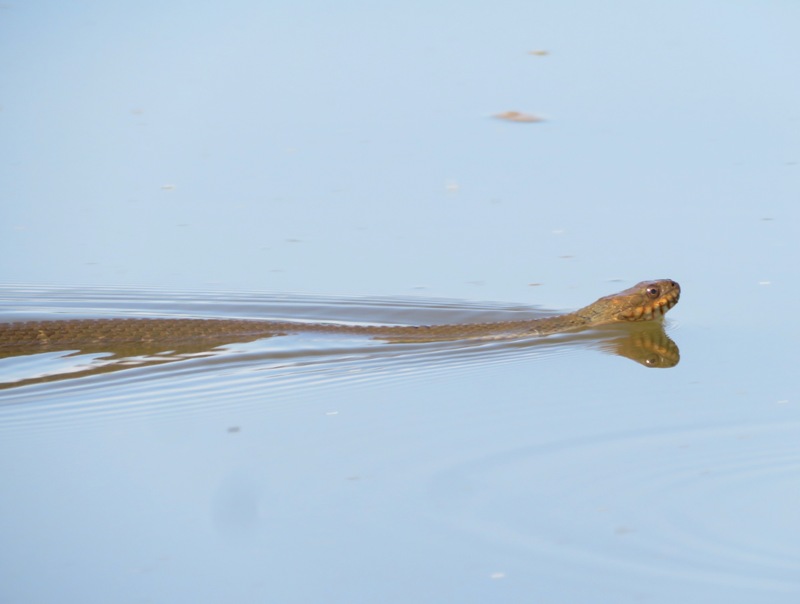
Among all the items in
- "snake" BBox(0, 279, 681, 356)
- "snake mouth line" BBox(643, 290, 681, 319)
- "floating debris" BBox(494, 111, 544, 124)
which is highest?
"floating debris" BBox(494, 111, 544, 124)

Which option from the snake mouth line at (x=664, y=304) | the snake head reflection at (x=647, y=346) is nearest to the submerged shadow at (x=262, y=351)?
the snake head reflection at (x=647, y=346)

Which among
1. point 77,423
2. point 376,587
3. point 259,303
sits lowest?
point 376,587

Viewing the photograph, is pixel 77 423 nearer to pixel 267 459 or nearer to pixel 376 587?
pixel 267 459

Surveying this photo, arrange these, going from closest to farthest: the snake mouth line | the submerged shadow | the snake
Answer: the submerged shadow < the snake < the snake mouth line

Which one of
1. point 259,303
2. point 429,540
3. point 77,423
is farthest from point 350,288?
point 429,540

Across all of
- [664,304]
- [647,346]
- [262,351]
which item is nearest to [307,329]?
[262,351]

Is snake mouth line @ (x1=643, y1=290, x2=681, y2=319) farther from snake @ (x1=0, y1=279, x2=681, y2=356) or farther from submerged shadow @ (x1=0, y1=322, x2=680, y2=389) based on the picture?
submerged shadow @ (x1=0, y1=322, x2=680, y2=389)

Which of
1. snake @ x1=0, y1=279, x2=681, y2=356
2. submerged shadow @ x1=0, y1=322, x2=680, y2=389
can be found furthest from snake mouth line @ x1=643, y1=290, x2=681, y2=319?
submerged shadow @ x1=0, y1=322, x2=680, y2=389

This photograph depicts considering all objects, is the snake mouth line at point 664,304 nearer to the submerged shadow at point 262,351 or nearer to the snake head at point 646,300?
the snake head at point 646,300
